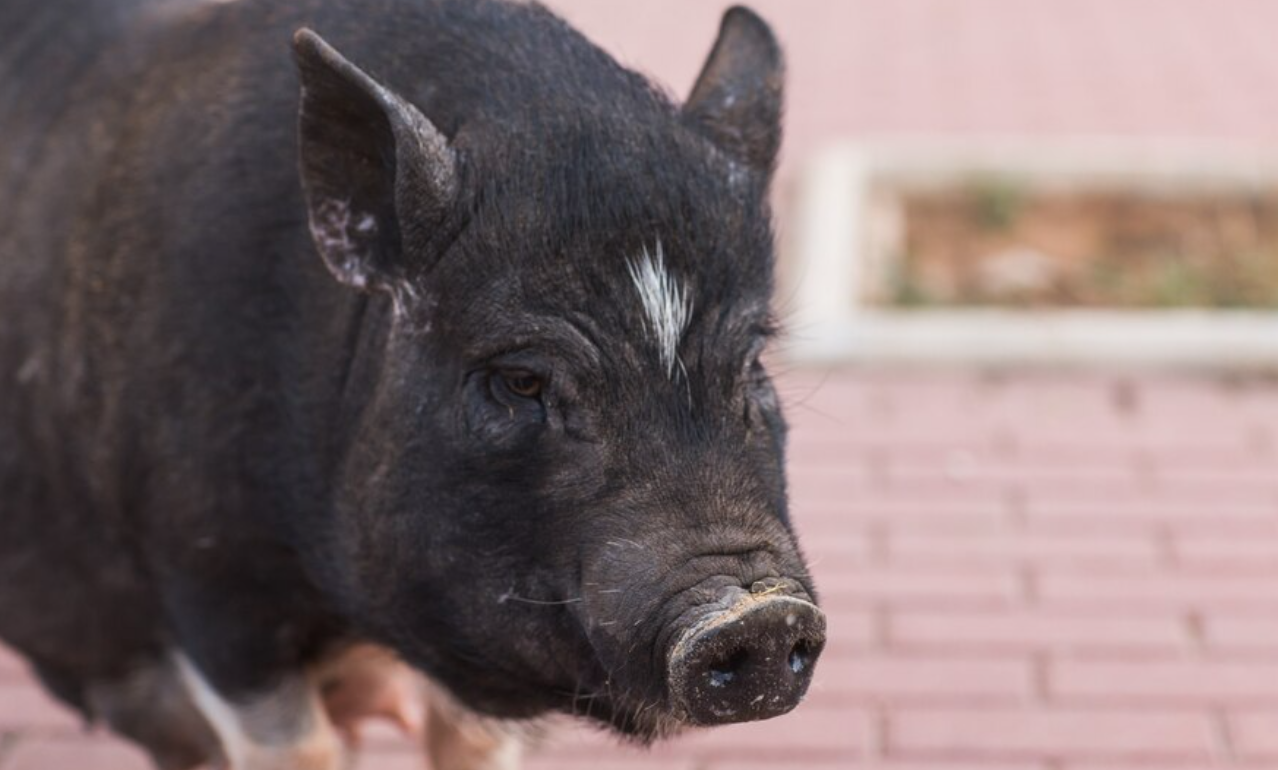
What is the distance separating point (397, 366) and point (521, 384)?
0.74ft

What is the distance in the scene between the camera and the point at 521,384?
2.99 meters

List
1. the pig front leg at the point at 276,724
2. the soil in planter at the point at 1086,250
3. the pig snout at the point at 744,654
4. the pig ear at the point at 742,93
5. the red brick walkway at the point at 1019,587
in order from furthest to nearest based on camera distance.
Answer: the soil in planter at the point at 1086,250, the red brick walkway at the point at 1019,587, the pig front leg at the point at 276,724, the pig ear at the point at 742,93, the pig snout at the point at 744,654

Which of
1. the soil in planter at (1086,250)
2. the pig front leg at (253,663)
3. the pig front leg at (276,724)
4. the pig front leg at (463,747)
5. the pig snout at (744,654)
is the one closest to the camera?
the pig snout at (744,654)

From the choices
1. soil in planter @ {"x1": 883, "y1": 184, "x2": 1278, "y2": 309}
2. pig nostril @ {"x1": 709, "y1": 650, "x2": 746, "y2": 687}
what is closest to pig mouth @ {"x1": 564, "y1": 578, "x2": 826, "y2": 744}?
pig nostril @ {"x1": 709, "y1": 650, "x2": 746, "y2": 687}

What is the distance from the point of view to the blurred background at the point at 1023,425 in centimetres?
454

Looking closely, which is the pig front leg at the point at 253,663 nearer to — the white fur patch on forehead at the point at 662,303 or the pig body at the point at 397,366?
the pig body at the point at 397,366

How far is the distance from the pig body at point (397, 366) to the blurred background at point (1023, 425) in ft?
1.31

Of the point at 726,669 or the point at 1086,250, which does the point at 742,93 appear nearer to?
the point at 726,669

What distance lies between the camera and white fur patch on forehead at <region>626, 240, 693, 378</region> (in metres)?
Result: 2.93

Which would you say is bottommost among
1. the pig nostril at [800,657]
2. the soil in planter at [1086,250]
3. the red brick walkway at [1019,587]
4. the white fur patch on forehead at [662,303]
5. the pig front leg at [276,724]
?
the red brick walkway at [1019,587]

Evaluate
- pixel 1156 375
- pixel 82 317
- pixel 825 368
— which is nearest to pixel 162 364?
pixel 82 317

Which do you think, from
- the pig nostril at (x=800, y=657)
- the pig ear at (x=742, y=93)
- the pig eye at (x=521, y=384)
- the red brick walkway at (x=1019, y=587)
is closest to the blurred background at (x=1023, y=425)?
the red brick walkway at (x=1019, y=587)

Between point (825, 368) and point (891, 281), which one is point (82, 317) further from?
point (891, 281)

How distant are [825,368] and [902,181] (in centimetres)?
141
